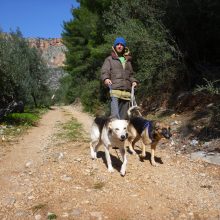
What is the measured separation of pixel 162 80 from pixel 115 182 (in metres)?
8.41

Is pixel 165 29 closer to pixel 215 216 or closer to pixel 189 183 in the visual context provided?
pixel 189 183

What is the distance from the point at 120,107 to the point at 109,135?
141cm

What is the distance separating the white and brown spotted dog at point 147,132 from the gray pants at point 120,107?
0.25 m

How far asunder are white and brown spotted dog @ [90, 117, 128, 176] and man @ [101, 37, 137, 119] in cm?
52

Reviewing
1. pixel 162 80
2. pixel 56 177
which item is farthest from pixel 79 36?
pixel 56 177

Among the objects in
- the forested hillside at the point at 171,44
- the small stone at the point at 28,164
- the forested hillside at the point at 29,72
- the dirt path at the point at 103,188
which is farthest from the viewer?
the forested hillside at the point at 29,72

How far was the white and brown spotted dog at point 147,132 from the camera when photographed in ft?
22.7

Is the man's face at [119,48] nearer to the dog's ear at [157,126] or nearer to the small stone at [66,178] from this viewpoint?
the dog's ear at [157,126]

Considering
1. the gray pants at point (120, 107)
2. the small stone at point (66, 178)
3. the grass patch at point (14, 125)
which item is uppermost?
the gray pants at point (120, 107)

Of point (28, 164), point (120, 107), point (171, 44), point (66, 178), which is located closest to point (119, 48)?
point (120, 107)

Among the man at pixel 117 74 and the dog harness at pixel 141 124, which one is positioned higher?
the man at pixel 117 74

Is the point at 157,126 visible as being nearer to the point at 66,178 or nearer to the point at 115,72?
the point at 115,72

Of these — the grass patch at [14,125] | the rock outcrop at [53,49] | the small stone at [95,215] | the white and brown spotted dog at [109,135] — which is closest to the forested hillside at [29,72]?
the grass patch at [14,125]

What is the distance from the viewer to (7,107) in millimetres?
16828
